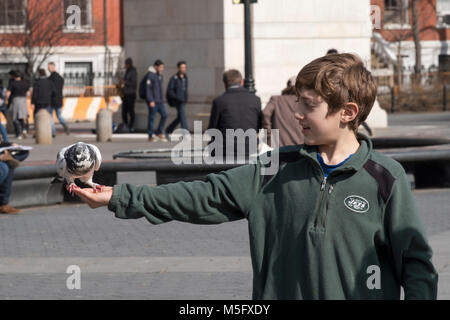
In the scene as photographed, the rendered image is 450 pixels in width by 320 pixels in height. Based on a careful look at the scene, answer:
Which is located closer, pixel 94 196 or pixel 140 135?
pixel 94 196

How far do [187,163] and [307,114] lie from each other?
11.2m

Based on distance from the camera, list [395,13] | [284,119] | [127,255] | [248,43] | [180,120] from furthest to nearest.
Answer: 1. [395,13]
2. [180,120]
3. [248,43]
4. [284,119]
5. [127,255]

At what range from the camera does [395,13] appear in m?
49.5

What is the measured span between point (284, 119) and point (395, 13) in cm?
3837

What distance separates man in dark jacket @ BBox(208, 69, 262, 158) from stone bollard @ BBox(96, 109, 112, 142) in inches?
421

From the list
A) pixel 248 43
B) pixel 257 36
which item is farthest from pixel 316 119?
pixel 257 36

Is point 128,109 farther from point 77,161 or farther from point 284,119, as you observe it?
point 77,161

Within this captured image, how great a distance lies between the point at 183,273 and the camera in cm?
886

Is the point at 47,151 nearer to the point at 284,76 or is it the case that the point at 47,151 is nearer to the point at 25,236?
the point at 284,76

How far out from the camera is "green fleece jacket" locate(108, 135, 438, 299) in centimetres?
344

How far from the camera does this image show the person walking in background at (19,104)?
25.9 meters

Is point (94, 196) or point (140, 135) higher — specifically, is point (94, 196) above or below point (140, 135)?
above

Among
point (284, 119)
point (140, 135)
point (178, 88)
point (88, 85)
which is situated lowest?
point (140, 135)
